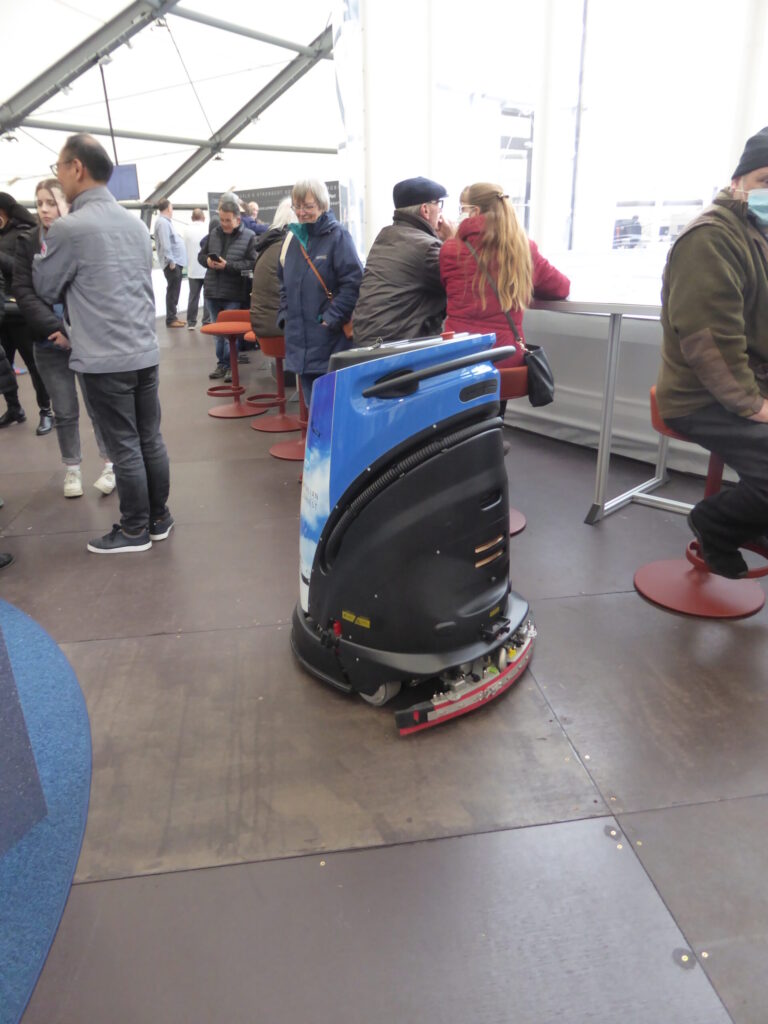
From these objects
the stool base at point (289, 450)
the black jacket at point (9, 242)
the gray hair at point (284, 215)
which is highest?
the gray hair at point (284, 215)

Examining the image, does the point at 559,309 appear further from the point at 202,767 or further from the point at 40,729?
the point at 40,729

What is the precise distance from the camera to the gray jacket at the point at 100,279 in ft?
8.43

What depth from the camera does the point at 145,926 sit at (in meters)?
1.31

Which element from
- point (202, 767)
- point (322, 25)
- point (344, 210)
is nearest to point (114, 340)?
point (202, 767)

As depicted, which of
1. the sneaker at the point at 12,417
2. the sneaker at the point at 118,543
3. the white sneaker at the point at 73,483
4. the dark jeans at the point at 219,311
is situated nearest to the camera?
the sneaker at the point at 118,543

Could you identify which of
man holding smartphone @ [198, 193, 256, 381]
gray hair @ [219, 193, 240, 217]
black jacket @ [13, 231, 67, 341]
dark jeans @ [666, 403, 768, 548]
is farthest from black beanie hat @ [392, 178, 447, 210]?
gray hair @ [219, 193, 240, 217]

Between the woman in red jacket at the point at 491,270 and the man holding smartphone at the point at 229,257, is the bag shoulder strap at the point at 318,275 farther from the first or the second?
the man holding smartphone at the point at 229,257

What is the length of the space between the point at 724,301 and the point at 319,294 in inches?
87.9

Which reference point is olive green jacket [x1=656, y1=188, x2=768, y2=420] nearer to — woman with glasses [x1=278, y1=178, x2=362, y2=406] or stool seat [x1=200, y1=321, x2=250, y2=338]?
woman with glasses [x1=278, y1=178, x2=362, y2=406]

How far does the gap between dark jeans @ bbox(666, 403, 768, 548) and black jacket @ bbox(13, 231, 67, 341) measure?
275cm

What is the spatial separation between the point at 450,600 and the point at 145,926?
38.0 inches

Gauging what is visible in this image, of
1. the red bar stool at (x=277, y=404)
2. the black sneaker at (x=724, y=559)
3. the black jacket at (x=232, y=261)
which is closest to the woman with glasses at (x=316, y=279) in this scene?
the red bar stool at (x=277, y=404)

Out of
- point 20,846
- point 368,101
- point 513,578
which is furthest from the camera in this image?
point 368,101

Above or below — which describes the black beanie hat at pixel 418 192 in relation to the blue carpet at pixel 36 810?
above
